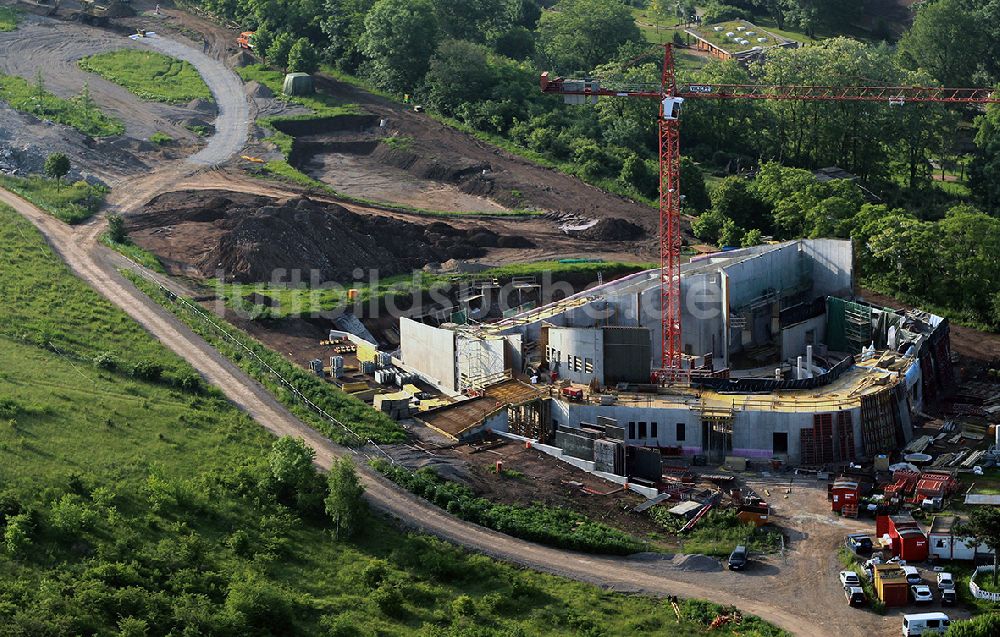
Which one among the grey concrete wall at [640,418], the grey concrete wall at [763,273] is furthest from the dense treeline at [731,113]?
the grey concrete wall at [640,418]

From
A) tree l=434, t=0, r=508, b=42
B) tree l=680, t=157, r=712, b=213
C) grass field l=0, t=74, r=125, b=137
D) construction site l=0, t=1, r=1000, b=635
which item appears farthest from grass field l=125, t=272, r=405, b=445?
tree l=434, t=0, r=508, b=42

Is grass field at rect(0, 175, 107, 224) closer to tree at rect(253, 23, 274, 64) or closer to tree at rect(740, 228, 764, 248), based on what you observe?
tree at rect(253, 23, 274, 64)

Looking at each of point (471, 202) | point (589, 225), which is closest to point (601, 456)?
point (589, 225)

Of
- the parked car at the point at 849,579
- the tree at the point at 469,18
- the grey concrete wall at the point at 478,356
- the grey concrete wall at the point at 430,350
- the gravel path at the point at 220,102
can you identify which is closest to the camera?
the parked car at the point at 849,579

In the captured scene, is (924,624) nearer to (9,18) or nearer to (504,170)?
(504,170)

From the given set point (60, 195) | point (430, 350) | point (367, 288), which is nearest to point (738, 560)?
point (430, 350)

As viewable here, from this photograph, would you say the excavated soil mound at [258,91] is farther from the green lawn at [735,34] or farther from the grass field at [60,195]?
the green lawn at [735,34]

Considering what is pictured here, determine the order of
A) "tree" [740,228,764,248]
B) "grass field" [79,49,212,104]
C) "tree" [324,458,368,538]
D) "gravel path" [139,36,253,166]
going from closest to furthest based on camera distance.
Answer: "tree" [324,458,368,538], "tree" [740,228,764,248], "gravel path" [139,36,253,166], "grass field" [79,49,212,104]
